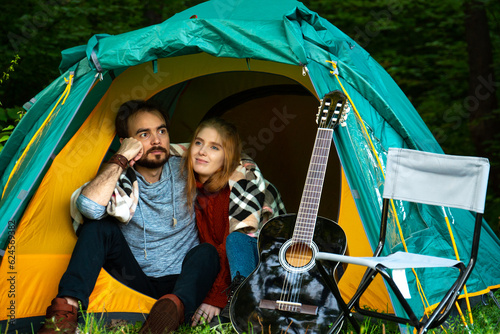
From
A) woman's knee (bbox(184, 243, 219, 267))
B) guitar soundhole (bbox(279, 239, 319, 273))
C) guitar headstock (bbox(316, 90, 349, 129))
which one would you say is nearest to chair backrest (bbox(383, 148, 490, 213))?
guitar headstock (bbox(316, 90, 349, 129))

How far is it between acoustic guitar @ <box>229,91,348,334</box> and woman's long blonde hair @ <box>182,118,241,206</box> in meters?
0.56

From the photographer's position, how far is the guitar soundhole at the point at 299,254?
267cm

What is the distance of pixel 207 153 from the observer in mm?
3248

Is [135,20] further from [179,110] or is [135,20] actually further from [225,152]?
[225,152]

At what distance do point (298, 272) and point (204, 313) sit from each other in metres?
0.60

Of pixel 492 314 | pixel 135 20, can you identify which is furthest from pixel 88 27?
pixel 492 314

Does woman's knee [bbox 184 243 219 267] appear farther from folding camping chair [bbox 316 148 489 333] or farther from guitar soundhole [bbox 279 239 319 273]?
folding camping chair [bbox 316 148 489 333]

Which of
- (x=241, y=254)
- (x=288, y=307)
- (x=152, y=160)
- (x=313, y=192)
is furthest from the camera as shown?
(x=152, y=160)

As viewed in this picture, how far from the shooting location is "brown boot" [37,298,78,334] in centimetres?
238

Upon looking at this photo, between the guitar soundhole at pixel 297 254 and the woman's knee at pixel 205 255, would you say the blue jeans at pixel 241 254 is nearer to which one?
the woman's knee at pixel 205 255

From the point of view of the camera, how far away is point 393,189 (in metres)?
2.46

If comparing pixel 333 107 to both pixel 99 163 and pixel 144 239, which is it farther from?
pixel 99 163

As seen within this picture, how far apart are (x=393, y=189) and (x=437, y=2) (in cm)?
486

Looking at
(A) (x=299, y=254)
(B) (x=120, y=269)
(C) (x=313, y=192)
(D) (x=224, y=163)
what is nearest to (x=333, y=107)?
(C) (x=313, y=192)
